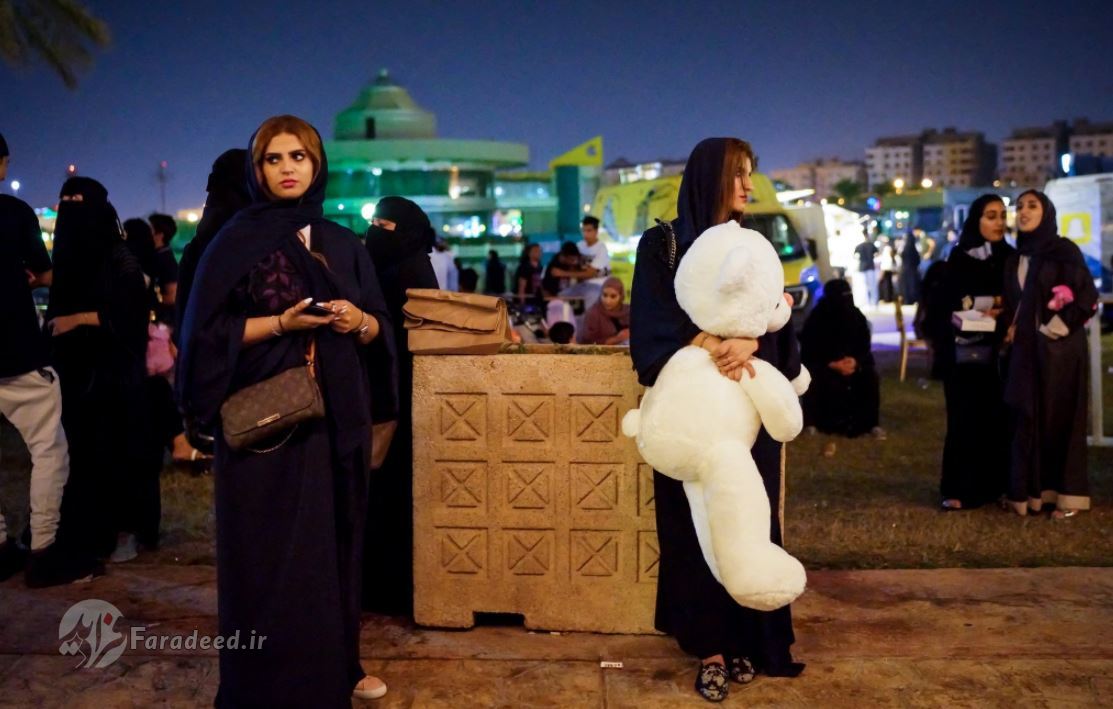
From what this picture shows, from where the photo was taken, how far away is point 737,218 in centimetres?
410

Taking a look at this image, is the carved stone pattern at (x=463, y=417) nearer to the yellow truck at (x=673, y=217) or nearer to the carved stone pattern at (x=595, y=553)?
the carved stone pattern at (x=595, y=553)

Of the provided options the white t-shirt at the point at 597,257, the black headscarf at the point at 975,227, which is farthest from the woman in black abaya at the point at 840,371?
the white t-shirt at the point at 597,257

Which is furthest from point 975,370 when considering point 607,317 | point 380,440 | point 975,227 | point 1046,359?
point 380,440

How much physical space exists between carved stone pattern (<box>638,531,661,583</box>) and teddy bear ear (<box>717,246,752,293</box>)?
124 centimetres

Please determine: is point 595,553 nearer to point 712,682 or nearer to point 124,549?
point 712,682

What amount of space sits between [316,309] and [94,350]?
2.41 meters

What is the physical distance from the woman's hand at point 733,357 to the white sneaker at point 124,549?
11.3ft

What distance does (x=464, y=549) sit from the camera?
15.2 feet

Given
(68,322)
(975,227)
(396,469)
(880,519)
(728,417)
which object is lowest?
(880,519)

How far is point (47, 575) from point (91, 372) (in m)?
0.93

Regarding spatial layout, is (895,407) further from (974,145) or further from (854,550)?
(974,145)

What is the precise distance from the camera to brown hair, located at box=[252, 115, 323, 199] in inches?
141

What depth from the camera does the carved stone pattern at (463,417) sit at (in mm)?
4539

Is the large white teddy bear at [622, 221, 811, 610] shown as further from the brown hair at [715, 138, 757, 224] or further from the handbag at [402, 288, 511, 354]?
the handbag at [402, 288, 511, 354]
